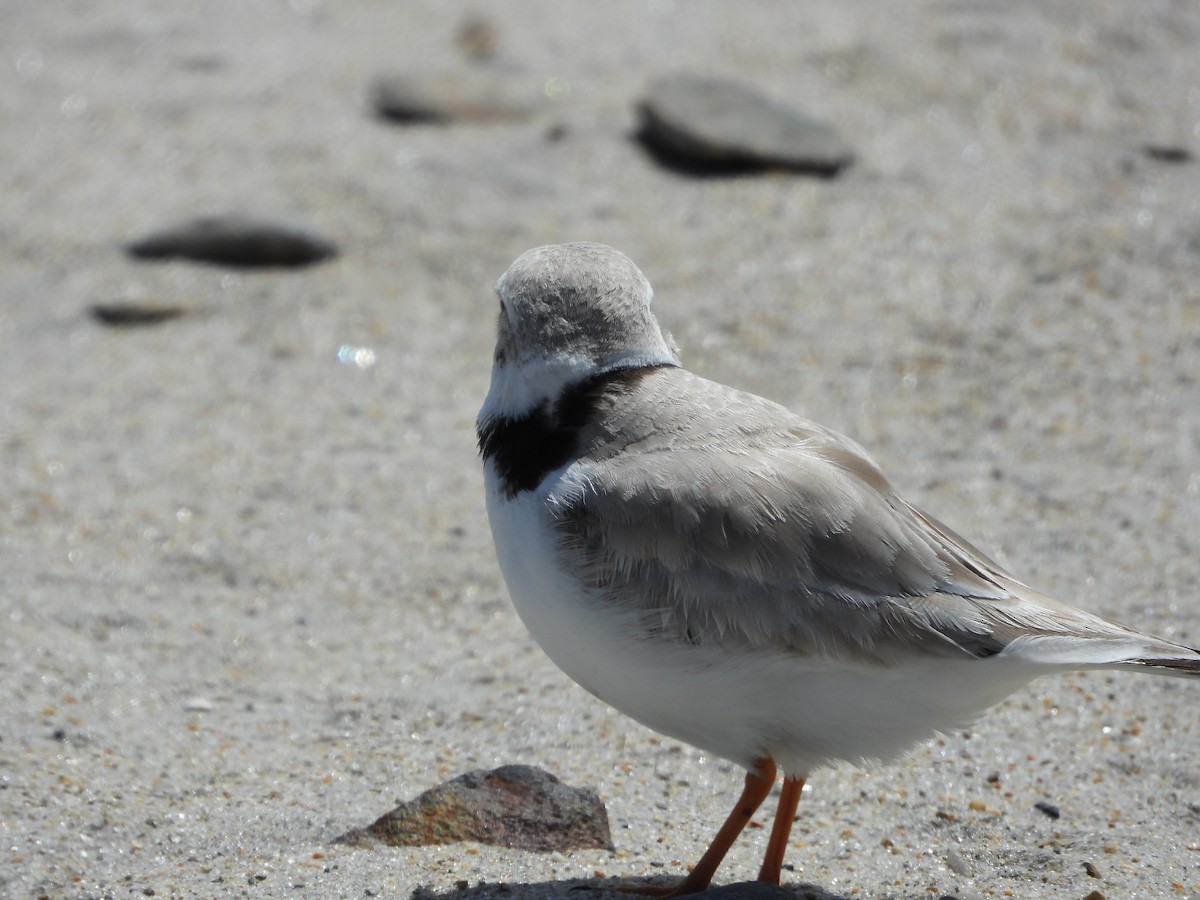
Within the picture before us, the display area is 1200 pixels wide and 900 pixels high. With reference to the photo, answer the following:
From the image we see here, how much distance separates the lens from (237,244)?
7.11 m

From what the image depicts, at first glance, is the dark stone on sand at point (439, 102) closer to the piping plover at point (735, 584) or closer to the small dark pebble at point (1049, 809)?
the piping plover at point (735, 584)

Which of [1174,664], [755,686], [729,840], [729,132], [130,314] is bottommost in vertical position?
[130,314]

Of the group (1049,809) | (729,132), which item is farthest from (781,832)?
(729,132)

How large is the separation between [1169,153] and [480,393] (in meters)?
4.22

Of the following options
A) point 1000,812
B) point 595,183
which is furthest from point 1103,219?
point 1000,812

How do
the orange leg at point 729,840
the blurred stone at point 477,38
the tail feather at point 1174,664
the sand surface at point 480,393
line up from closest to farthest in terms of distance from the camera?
the tail feather at point 1174,664
the orange leg at point 729,840
the sand surface at point 480,393
the blurred stone at point 477,38

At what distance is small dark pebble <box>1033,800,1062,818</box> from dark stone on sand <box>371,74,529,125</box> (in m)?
5.49

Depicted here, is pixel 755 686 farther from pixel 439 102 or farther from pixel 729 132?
pixel 439 102

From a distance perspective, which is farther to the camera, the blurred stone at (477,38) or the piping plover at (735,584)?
the blurred stone at (477,38)

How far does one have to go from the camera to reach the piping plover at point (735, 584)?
3.14m

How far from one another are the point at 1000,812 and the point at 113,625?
3.00 meters

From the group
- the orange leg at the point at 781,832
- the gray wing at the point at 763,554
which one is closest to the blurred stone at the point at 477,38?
the gray wing at the point at 763,554

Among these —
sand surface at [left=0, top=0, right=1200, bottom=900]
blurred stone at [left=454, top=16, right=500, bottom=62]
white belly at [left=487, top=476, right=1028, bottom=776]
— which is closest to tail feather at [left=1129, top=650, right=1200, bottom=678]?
white belly at [left=487, top=476, right=1028, bottom=776]

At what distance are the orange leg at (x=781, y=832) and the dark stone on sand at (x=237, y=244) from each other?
4604 millimetres
